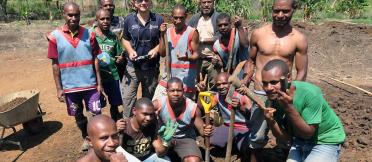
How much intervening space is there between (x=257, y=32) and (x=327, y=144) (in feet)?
→ 4.74

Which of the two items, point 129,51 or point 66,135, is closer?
point 129,51

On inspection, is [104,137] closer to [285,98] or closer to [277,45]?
[285,98]

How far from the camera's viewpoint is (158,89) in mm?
5090

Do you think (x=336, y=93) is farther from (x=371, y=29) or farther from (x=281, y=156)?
(x=371, y=29)

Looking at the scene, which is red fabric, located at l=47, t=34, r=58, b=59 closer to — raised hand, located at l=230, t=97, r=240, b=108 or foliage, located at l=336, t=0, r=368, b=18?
raised hand, located at l=230, t=97, r=240, b=108

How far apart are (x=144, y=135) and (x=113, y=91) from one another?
146 cm

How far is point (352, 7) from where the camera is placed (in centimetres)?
1645

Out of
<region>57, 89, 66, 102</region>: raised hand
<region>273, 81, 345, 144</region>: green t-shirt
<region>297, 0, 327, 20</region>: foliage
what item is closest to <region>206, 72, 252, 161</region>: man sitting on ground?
<region>273, 81, 345, 144</region>: green t-shirt

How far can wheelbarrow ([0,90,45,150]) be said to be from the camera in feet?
17.7

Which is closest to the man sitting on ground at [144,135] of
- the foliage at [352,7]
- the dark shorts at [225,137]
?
the dark shorts at [225,137]

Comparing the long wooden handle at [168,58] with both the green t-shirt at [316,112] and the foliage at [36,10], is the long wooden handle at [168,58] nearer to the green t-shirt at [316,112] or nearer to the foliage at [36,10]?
the green t-shirt at [316,112]

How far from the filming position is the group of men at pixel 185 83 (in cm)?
340

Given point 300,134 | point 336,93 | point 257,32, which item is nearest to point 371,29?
point 336,93

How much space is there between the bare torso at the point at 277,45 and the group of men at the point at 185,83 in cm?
1
